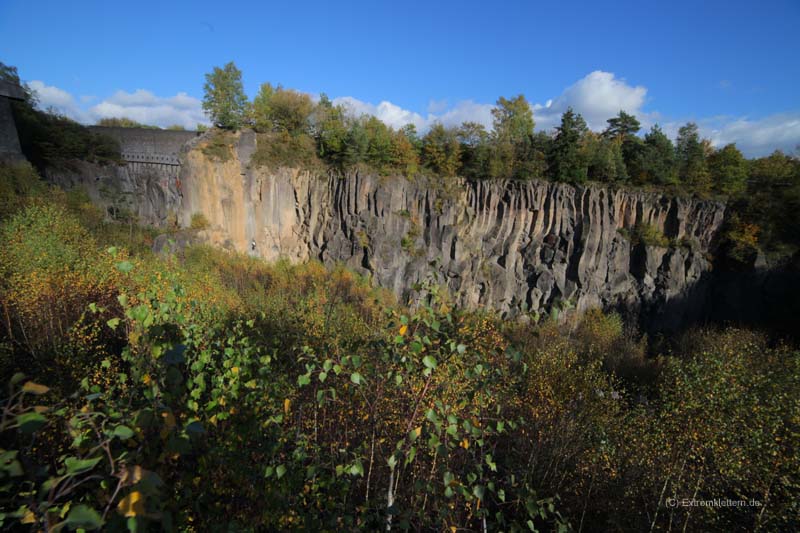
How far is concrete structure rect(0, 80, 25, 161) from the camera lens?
1759cm

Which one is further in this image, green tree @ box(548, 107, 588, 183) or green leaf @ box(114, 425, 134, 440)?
green tree @ box(548, 107, 588, 183)

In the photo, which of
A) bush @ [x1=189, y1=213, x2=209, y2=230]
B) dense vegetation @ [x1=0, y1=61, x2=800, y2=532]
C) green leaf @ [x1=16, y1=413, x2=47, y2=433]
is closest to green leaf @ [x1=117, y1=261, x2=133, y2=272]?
dense vegetation @ [x1=0, y1=61, x2=800, y2=532]

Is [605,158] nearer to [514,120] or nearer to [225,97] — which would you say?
[514,120]

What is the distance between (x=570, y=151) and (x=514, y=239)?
393 inches

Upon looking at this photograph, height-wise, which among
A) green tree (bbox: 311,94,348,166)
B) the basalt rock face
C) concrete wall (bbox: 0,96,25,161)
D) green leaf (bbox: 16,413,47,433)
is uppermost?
green tree (bbox: 311,94,348,166)

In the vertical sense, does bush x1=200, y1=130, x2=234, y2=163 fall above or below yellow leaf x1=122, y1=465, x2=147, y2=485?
above

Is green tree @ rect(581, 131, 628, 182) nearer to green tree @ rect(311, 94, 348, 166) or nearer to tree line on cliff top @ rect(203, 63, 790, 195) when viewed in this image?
tree line on cliff top @ rect(203, 63, 790, 195)

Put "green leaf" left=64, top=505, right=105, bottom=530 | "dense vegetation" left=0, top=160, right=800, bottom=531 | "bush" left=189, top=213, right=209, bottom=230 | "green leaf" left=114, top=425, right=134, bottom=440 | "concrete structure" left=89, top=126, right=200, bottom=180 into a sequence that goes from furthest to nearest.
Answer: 1. "bush" left=189, top=213, right=209, bottom=230
2. "concrete structure" left=89, top=126, right=200, bottom=180
3. "dense vegetation" left=0, top=160, right=800, bottom=531
4. "green leaf" left=114, top=425, right=134, bottom=440
5. "green leaf" left=64, top=505, right=105, bottom=530

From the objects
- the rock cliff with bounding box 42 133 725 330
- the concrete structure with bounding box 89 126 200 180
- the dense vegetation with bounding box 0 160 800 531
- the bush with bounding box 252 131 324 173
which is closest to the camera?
the dense vegetation with bounding box 0 160 800 531

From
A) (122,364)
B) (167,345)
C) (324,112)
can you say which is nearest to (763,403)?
(167,345)

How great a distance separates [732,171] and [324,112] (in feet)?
129

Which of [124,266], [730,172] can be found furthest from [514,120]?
[124,266]

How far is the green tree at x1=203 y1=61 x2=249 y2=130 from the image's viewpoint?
27.5 metres

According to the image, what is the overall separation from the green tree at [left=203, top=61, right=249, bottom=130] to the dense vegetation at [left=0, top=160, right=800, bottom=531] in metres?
14.0
